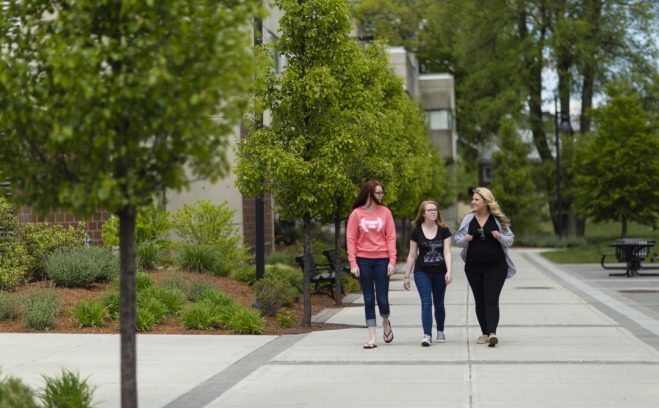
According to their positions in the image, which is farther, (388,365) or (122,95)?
(388,365)

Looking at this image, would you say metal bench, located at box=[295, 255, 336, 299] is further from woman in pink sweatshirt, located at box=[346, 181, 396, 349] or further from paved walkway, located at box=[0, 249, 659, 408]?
woman in pink sweatshirt, located at box=[346, 181, 396, 349]

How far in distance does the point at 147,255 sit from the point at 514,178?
135ft

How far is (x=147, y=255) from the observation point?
64.7ft

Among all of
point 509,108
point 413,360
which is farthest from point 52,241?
point 509,108

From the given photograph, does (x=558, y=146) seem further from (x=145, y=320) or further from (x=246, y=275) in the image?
(x=145, y=320)

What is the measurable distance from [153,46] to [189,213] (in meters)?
Result: 16.3

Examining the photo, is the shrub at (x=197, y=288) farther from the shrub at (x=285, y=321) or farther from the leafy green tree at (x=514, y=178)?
the leafy green tree at (x=514, y=178)

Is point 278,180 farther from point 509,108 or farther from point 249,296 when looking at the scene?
point 509,108

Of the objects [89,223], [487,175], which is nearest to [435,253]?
[89,223]

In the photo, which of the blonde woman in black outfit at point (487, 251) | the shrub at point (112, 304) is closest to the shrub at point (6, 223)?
the shrub at point (112, 304)

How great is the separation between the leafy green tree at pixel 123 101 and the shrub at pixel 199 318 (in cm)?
747

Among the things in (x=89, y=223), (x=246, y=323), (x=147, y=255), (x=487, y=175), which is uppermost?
(x=487, y=175)

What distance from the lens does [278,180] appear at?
52.4ft

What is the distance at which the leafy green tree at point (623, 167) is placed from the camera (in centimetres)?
4419
